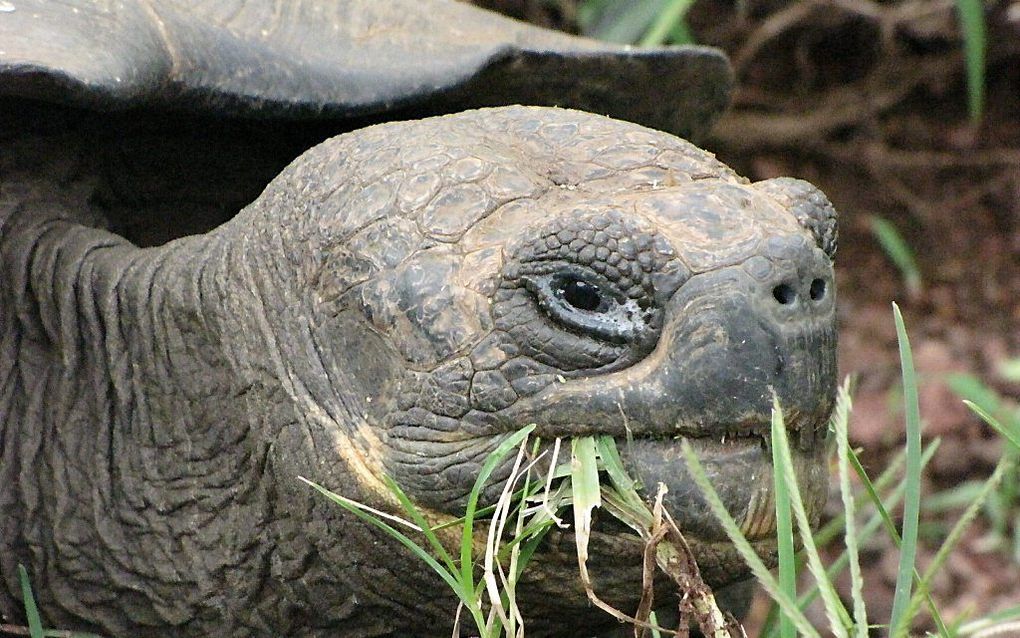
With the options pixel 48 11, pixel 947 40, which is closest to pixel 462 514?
pixel 48 11

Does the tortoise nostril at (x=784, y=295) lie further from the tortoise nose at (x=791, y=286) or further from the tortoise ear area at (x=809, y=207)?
the tortoise ear area at (x=809, y=207)

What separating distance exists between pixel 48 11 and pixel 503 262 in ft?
2.87

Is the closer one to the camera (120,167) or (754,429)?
(754,429)

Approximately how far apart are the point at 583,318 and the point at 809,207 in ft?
1.06

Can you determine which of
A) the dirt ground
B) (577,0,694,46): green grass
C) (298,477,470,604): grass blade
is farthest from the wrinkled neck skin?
the dirt ground

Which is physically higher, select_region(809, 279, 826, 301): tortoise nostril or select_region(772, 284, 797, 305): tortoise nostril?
select_region(772, 284, 797, 305): tortoise nostril

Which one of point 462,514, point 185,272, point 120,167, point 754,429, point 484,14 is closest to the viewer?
point 754,429

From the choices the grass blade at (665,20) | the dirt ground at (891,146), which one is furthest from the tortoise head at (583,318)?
the dirt ground at (891,146)

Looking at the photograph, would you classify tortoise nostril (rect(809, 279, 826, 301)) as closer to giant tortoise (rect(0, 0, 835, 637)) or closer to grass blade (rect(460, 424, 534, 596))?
giant tortoise (rect(0, 0, 835, 637))

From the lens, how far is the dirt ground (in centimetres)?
466

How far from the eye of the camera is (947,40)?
4.92 meters

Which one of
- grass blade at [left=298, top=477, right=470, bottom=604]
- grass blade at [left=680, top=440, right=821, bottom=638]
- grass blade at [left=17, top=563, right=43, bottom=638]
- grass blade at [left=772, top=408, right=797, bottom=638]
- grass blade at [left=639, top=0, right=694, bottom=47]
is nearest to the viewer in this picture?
grass blade at [left=680, top=440, right=821, bottom=638]

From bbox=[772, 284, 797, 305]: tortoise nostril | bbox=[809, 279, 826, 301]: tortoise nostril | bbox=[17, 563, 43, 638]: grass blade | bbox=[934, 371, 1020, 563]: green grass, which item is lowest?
bbox=[934, 371, 1020, 563]: green grass

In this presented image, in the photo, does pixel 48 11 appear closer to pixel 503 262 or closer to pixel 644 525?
pixel 503 262
